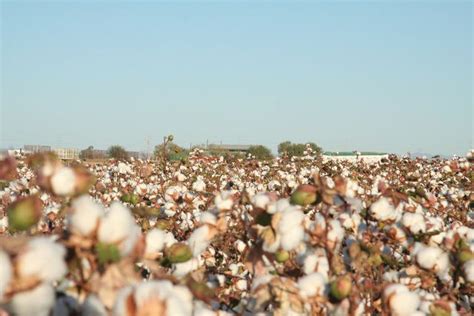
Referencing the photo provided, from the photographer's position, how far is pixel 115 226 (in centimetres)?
134

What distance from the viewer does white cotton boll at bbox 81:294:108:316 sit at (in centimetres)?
126

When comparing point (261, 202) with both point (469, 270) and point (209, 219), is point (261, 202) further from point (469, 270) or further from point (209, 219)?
point (469, 270)

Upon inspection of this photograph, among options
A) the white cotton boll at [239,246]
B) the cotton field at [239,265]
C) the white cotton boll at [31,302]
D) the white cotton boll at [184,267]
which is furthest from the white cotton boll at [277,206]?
the white cotton boll at [239,246]

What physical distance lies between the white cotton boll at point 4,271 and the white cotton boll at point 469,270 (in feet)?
5.13

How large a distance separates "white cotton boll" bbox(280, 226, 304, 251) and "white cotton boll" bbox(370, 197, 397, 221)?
2.26ft

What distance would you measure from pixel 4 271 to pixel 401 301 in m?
1.10

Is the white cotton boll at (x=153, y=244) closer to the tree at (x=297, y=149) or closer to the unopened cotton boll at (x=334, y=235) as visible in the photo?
the unopened cotton boll at (x=334, y=235)

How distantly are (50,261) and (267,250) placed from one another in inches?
30.8

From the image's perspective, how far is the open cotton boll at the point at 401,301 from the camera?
1.72 m

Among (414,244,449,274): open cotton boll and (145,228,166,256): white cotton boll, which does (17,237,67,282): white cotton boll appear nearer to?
(145,228,166,256): white cotton boll

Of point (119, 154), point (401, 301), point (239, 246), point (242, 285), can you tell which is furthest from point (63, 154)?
point (119, 154)

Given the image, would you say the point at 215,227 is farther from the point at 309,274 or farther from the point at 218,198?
the point at 309,274

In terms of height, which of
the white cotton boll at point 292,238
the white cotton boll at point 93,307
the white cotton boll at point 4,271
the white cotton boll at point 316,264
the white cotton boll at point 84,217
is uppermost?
the white cotton boll at point 84,217

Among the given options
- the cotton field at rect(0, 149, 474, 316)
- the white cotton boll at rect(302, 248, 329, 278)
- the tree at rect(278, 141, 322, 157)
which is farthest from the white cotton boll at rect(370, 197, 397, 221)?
the tree at rect(278, 141, 322, 157)
